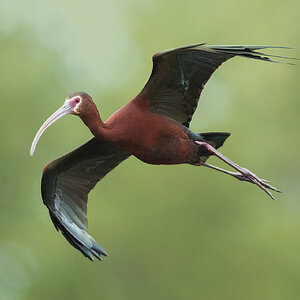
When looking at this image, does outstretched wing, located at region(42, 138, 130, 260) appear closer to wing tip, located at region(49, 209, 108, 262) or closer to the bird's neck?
wing tip, located at region(49, 209, 108, 262)

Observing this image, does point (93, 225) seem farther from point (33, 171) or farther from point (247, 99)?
point (247, 99)

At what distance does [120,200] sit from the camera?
2092 cm

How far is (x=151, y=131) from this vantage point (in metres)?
9.09

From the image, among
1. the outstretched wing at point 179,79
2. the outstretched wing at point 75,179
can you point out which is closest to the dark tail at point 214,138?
the outstretched wing at point 179,79

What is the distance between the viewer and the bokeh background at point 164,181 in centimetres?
2045

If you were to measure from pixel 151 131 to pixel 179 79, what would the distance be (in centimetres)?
57

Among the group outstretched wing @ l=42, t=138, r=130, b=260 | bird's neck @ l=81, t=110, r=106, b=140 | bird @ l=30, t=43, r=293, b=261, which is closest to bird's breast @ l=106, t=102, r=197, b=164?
bird @ l=30, t=43, r=293, b=261

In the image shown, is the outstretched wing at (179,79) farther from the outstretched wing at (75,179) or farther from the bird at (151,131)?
the outstretched wing at (75,179)

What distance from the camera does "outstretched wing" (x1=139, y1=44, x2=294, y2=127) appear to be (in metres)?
8.98

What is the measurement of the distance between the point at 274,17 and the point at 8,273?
8964mm

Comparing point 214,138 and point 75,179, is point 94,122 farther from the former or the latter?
point 75,179

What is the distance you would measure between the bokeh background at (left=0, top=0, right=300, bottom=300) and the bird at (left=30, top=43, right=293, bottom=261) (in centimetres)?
944

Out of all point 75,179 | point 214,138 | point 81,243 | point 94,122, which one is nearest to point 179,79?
point 214,138

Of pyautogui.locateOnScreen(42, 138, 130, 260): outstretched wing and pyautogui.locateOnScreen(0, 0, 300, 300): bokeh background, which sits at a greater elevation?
pyautogui.locateOnScreen(42, 138, 130, 260): outstretched wing
